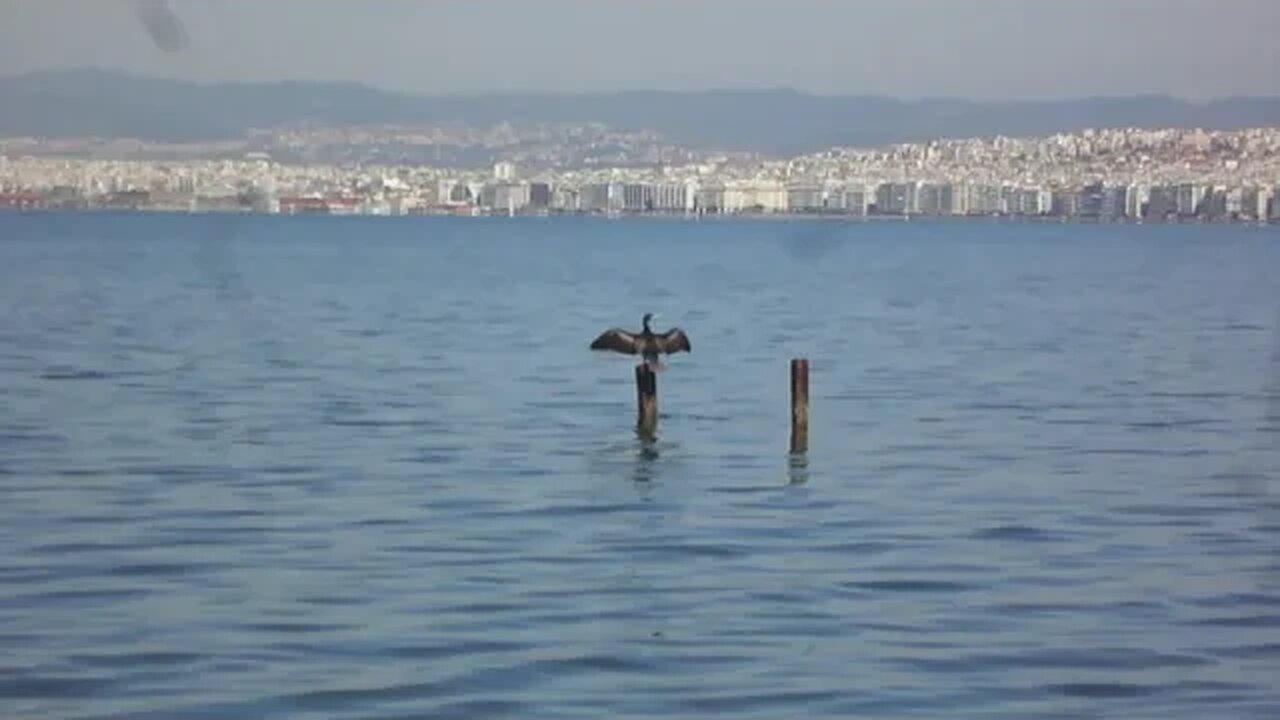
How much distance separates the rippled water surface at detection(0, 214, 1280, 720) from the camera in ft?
57.8

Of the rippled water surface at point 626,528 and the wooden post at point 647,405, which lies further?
the wooden post at point 647,405

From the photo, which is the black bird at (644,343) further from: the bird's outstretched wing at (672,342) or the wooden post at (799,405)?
the wooden post at (799,405)

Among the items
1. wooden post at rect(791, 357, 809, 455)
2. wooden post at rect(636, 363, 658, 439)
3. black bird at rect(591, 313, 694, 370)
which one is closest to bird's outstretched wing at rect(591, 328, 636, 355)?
black bird at rect(591, 313, 694, 370)

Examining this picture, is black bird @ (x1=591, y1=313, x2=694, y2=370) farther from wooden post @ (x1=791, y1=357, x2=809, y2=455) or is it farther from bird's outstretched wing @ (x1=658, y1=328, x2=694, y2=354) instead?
wooden post @ (x1=791, y1=357, x2=809, y2=455)

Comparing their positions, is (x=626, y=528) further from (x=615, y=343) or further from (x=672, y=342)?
(x=672, y=342)

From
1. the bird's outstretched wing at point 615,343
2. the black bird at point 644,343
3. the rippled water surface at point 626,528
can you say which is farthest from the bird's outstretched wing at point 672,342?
the rippled water surface at point 626,528

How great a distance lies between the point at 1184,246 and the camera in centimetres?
18075

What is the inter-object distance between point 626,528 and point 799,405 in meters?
5.57

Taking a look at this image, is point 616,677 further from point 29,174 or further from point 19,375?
point 29,174

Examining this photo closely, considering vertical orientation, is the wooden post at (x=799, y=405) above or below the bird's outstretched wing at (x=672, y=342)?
below

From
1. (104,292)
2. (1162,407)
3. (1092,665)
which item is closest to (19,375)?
(1162,407)

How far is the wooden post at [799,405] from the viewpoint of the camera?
97.8 ft

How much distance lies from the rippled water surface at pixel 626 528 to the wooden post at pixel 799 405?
2.02ft

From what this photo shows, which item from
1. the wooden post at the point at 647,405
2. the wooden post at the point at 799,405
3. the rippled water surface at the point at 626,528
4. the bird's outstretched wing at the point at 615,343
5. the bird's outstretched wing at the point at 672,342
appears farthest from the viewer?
the wooden post at the point at 647,405
